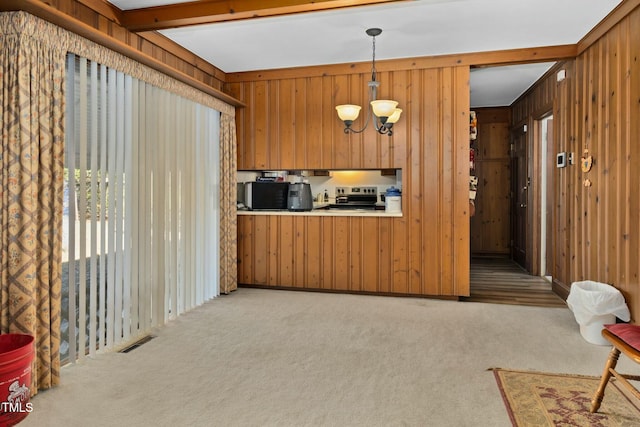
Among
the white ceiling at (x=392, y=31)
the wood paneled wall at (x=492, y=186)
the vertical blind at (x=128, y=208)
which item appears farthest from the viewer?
the wood paneled wall at (x=492, y=186)

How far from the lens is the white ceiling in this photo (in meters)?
3.16

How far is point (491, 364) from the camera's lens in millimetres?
2701

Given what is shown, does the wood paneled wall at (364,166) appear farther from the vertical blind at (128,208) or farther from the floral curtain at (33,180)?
the floral curtain at (33,180)

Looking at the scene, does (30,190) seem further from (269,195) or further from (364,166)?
(364,166)

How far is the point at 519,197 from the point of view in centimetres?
636

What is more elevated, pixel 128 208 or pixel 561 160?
pixel 561 160

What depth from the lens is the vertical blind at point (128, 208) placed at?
2701 mm

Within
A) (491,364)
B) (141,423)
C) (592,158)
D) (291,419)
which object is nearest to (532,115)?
(592,158)

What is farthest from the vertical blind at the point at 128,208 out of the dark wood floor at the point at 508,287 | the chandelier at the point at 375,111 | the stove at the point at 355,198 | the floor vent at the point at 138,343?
the dark wood floor at the point at 508,287

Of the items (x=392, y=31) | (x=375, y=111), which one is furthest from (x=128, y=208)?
(x=392, y=31)

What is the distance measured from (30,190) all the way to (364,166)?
10.3 feet

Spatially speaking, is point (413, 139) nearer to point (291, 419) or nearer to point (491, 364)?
point (491, 364)

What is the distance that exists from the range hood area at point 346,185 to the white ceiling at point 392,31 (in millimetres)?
1451

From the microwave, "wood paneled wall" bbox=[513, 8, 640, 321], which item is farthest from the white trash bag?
the microwave
